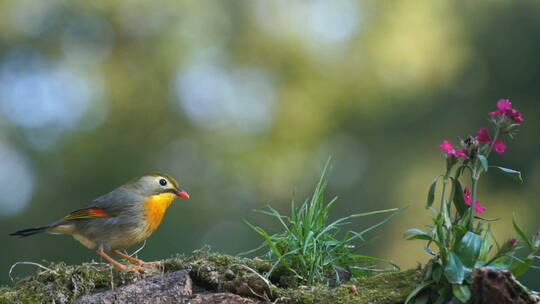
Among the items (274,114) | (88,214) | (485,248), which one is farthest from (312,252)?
(274,114)

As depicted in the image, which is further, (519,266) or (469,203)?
(469,203)

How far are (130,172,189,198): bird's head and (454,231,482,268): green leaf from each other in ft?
7.44

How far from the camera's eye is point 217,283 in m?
3.55

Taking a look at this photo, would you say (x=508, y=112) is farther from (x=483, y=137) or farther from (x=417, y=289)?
(x=417, y=289)

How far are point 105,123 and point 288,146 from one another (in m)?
3.19

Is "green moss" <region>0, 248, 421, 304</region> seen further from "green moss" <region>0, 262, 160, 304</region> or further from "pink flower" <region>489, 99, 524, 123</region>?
"pink flower" <region>489, 99, 524, 123</region>

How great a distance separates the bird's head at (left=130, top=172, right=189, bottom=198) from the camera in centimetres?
485

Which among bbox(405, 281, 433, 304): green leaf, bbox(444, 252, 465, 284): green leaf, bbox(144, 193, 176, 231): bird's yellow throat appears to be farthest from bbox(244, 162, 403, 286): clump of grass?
bbox(144, 193, 176, 231): bird's yellow throat

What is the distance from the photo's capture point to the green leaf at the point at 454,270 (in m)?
2.92

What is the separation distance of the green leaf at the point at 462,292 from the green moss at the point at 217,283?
1.22 ft

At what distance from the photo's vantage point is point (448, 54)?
12.3m

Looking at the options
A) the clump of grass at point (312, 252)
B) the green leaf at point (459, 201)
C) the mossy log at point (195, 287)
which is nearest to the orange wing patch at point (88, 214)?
the mossy log at point (195, 287)

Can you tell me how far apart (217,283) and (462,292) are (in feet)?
4.07

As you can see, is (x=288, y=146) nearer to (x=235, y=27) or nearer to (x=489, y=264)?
(x=235, y=27)
